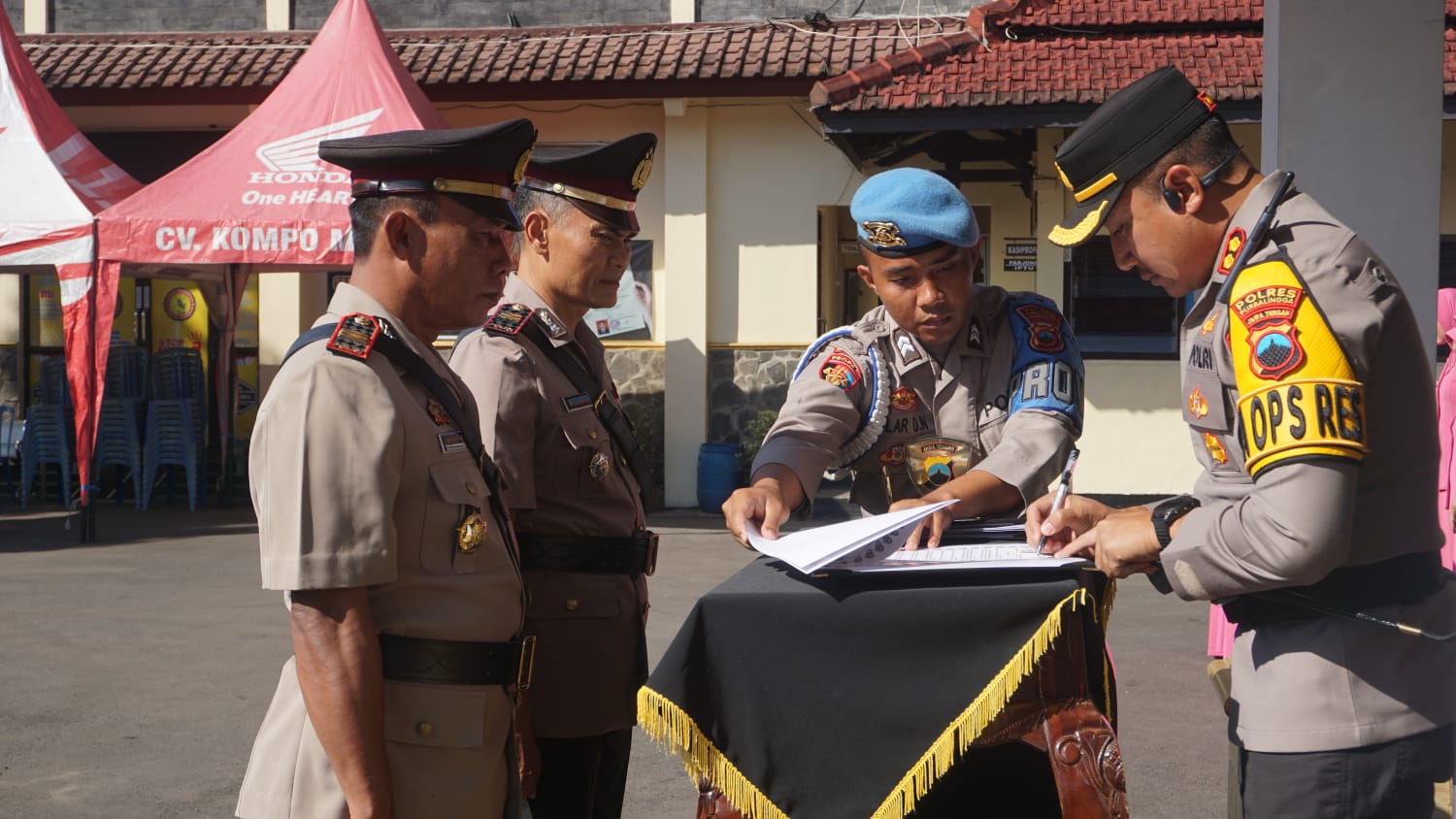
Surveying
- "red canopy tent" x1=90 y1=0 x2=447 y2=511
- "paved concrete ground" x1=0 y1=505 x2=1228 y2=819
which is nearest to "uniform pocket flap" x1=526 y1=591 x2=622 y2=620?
"paved concrete ground" x1=0 y1=505 x2=1228 y2=819

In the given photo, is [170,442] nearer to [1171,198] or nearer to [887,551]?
[887,551]

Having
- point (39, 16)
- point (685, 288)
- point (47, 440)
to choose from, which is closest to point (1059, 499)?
point (685, 288)

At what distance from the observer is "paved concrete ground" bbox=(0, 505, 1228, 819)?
479 centimetres

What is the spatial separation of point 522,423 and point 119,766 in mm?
3221

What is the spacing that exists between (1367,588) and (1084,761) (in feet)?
1.62

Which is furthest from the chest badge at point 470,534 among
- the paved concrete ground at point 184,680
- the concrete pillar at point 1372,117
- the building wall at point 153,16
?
the building wall at point 153,16

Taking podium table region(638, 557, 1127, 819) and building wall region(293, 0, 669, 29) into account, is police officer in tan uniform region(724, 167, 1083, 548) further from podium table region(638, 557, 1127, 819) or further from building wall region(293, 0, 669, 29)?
building wall region(293, 0, 669, 29)

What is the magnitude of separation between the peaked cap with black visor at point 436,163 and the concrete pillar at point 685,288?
10440 mm

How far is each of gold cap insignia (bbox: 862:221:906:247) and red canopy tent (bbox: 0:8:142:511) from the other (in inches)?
344

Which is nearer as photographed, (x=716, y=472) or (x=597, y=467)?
(x=597, y=467)

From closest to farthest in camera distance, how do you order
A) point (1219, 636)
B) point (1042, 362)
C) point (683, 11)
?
point (1042, 362) < point (1219, 636) < point (683, 11)

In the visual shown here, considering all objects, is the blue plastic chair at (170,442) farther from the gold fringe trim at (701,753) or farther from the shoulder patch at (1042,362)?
the gold fringe trim at (701,753)

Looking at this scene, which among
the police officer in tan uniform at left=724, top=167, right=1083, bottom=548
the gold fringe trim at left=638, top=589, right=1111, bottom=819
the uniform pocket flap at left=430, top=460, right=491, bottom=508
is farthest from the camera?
the police officer in tan uniform at left=724, top=167, right=1083, bottom=548

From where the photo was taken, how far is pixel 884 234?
2680 mm
